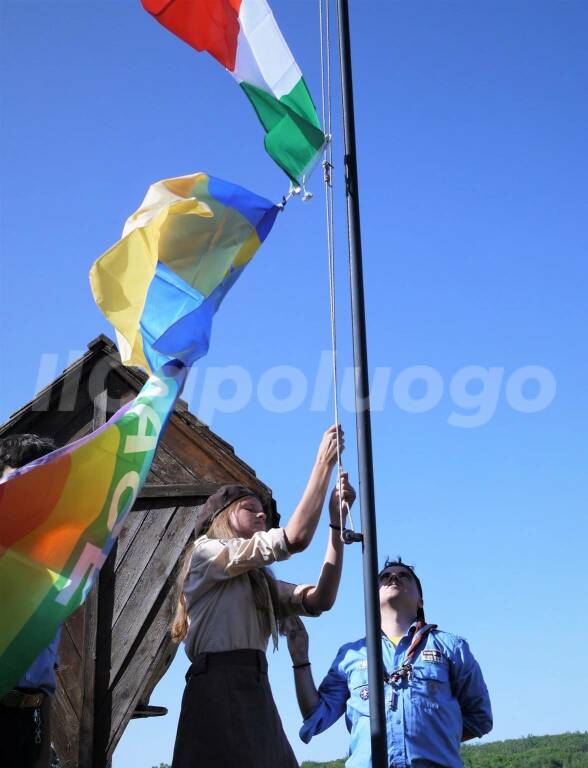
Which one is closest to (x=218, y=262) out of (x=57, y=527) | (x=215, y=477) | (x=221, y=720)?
(x=57, y=527)

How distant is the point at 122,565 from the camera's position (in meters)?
6.43

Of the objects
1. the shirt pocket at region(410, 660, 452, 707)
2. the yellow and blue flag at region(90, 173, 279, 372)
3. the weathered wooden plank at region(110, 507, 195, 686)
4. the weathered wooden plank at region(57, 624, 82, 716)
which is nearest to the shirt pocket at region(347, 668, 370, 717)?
the shirt pocket at region(410, 660, 452, 707)

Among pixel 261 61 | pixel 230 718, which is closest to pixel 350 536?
pixel 230 718

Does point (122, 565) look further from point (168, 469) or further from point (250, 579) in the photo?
point (250, 579)

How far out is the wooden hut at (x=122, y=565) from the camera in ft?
19.6

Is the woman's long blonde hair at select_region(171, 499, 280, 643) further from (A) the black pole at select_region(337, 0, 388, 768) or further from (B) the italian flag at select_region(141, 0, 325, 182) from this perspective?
(B) the italian flag at select_region(141, 0, 325, 182)

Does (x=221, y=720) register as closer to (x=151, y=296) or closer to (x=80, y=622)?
(x=151, y=296)

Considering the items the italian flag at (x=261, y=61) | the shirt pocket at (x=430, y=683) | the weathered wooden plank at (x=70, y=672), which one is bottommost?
the shirt pocket at (x=430, y=683)

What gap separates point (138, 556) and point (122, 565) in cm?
11

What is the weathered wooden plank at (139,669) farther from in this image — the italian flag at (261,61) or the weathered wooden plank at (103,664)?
the italian flag at (261,61)

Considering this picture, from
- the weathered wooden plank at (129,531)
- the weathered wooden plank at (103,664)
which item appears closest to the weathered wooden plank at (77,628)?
the weathered wooden plank at (103,664)

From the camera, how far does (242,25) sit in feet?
14.7

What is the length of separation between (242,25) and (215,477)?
3.04m

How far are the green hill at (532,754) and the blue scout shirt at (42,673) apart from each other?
3357 mm
